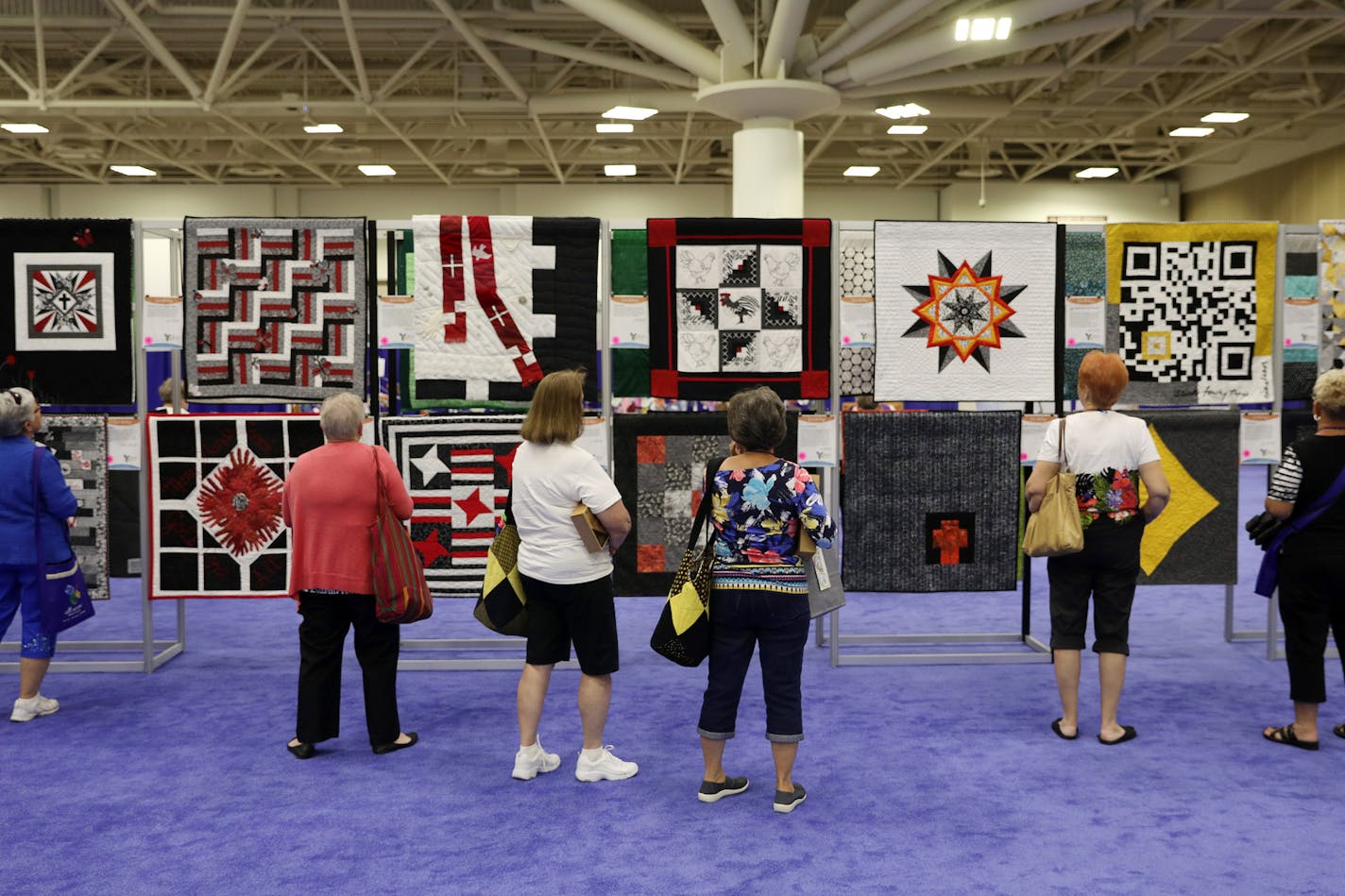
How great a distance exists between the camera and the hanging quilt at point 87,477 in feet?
15.5

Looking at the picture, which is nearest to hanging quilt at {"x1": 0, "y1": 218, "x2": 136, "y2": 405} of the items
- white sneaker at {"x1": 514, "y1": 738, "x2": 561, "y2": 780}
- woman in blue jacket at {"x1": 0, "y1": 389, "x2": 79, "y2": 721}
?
woman in blue jacket at {"x1": 0, "y1": 389, "x2": 79, "y2": 721}

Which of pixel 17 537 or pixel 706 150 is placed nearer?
pixel 17 537

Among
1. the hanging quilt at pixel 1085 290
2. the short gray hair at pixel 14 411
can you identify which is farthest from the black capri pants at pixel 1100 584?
the short gray hair at pixel 14 411

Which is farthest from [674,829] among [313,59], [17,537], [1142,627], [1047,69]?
[313,59]

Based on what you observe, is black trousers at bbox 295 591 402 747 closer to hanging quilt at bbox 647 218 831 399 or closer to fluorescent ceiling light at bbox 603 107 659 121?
hanging quilt at bbox 647 218 831 399

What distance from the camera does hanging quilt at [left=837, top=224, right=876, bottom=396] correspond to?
187 inches

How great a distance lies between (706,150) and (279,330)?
44.7ft

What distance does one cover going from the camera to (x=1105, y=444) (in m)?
3.71

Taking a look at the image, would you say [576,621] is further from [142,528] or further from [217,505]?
[142,528]

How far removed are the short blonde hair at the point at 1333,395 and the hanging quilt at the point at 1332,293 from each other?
5.22 ft

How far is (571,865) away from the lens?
9.36ft


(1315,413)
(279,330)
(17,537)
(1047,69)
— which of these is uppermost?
(1047,69)

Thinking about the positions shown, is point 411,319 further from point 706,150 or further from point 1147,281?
point 706,150

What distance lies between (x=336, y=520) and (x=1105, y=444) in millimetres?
2495
